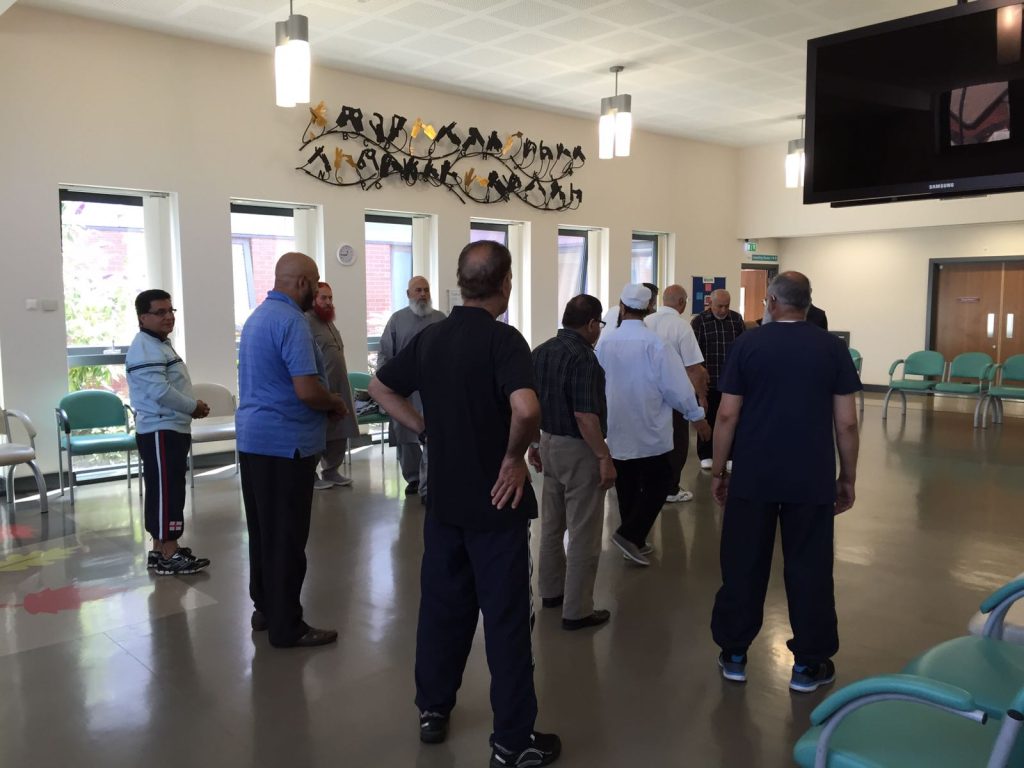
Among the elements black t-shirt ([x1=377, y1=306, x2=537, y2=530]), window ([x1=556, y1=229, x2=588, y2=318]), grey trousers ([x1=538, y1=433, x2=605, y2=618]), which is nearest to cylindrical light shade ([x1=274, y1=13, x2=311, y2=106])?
grey trousers ([x1=538, y1=433, x2=605, y2=618])

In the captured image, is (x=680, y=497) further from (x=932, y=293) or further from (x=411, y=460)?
(x=932, y=293)

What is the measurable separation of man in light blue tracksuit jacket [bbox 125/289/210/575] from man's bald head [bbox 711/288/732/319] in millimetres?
4199

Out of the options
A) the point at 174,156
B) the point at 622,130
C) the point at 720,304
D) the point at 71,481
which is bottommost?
the point at 71,481

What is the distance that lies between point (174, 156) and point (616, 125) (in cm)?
406

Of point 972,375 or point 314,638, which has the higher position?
point 972,375

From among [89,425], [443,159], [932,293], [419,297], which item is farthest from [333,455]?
[932,293]

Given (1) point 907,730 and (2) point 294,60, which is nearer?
(1) point 907,730

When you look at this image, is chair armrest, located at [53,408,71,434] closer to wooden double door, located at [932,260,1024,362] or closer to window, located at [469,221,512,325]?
window, located at [469,221,512,325]

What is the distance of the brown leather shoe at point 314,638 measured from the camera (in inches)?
133

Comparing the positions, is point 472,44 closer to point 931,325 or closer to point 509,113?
point 509,113

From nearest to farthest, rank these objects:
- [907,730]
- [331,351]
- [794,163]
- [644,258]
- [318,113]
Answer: [907,730]
[331,351]
[318,113]
[794,163]
[644,258]

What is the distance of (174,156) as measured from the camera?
22.3 feet

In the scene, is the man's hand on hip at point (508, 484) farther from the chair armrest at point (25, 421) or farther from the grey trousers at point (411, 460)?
the chair armrest at point (25, 421)

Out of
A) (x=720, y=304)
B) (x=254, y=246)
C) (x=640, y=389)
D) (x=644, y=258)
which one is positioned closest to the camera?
(x=640, y=389)
